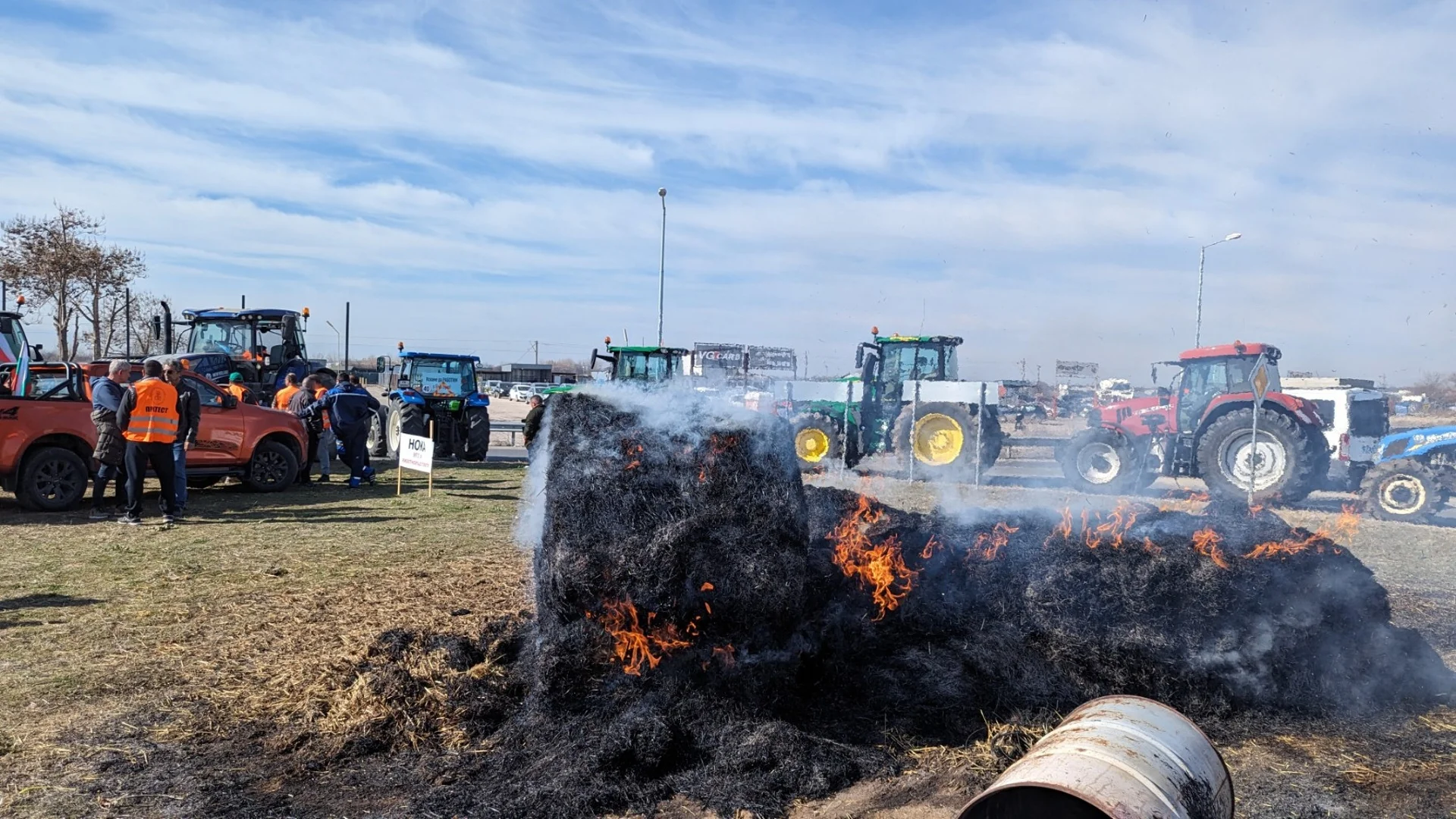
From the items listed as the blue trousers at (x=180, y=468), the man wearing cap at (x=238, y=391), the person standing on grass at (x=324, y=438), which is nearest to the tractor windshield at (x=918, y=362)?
the person standing on grass at (x=324, y=438)

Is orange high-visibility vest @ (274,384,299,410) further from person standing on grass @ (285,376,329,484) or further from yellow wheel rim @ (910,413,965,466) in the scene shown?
yellow wheel rim @ (910,413,965,466)

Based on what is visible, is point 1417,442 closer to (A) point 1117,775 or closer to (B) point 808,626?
(B) point 808,626

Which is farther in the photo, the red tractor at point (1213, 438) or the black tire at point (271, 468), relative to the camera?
the red tractor at point (1213, 438)

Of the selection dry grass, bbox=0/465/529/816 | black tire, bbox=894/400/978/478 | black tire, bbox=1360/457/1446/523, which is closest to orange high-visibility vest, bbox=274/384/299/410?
dry grass, bbox=0/465/529/816

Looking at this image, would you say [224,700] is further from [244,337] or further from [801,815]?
[244,337]

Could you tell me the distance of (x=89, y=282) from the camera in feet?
85.1

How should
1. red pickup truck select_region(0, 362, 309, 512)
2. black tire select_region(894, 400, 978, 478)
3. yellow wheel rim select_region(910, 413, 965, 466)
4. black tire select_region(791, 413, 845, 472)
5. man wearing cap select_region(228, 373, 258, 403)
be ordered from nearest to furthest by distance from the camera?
red pickup truck select_region(0, 362, 309, 512) → man wearing cap select_region(228, 373, 258, 403) → black tire select_region(894, 400, 978, 478) → yellow wheel rim select_region(910, 413, 965, 466) → black tire select_region(791, 413, 845, 472)

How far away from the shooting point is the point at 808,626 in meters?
5.05

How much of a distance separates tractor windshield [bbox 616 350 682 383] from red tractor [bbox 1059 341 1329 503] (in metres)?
7.12

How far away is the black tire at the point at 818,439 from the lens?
16531mm

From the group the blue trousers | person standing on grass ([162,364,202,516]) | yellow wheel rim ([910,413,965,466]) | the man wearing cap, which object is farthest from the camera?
yellow wheel rim ([910,413,965,466])

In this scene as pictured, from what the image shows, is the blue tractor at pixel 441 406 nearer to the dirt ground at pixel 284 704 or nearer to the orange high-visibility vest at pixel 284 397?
the orange high-visibility vest at pixel 284 397

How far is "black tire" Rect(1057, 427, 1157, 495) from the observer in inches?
597

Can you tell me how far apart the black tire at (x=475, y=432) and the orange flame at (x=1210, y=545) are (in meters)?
14.0
